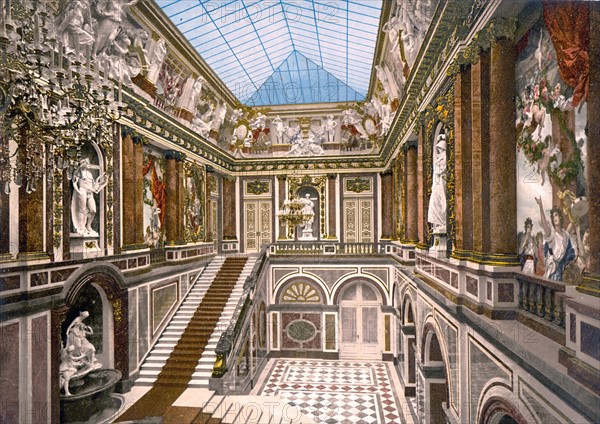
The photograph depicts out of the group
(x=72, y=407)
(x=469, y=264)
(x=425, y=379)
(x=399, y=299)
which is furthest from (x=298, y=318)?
(x=469, y=264)

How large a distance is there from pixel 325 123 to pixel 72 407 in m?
14.8

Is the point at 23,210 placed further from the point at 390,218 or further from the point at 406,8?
the point at 390,218

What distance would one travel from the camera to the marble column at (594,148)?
2.83 meters

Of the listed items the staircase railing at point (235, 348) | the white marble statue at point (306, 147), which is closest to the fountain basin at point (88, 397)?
the staircase railing at point (235, 348)

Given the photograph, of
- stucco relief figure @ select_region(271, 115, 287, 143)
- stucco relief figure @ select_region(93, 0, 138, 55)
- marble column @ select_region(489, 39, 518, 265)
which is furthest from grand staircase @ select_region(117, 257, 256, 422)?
stucco relief figure @ select_region(93, 0, 138, 55)

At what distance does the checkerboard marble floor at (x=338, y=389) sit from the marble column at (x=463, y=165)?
6.36 metres

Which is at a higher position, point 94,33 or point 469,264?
point 94,33

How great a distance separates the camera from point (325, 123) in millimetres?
17609

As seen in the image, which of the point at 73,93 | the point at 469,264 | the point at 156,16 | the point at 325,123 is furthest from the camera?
the point at 325,123

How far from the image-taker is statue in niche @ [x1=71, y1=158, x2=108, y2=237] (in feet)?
25.5

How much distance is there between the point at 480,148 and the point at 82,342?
901cm

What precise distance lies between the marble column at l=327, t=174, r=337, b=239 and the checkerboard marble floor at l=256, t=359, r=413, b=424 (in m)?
6.42

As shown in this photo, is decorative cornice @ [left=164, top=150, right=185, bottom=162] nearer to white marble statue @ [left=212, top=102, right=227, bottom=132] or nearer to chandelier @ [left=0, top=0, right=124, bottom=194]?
white marble statue @ [left=212, top=102, right=227, bottom=132]

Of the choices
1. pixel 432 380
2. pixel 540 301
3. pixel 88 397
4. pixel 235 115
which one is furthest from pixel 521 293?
pixel 235 115
